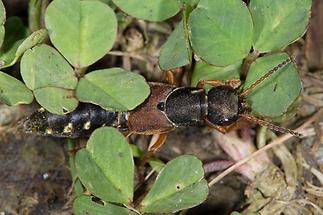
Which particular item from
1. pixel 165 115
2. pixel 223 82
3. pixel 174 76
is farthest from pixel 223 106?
pixel 174 76

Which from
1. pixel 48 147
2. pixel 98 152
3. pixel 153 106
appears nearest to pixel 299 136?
pixel 153 106

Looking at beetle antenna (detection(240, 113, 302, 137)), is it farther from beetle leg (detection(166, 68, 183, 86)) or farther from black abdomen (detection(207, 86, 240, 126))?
beetle leg (detection(166, 68, 183, 86))

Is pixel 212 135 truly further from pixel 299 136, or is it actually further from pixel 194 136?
pixel 299 136

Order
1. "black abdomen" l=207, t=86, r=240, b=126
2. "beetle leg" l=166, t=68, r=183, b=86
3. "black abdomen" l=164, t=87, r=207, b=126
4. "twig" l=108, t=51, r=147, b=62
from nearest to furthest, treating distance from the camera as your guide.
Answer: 1. "black abdomen" l=207, t=86, r=240, b=126
2. "black abdomen" l=164, t=87, r=207, b=126
3. "beetle leg" l=166, t=68, r=183, b=86
4. "twig" l=108, t=51, r=147, b=62

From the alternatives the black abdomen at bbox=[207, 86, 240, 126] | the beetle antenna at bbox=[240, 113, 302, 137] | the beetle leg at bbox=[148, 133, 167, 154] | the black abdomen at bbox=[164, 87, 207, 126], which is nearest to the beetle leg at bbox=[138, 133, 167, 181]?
the beetle leg at bbox=[148, 133, 167, 154]

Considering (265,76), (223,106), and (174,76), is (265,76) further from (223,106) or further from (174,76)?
(174,76)

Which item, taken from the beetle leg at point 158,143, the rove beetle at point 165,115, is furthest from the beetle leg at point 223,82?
the beetle leg at point 158,143

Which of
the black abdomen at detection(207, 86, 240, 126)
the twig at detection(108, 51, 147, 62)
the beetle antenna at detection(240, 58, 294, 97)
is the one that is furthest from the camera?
the twig at detection(108, 51, 147, 62)
